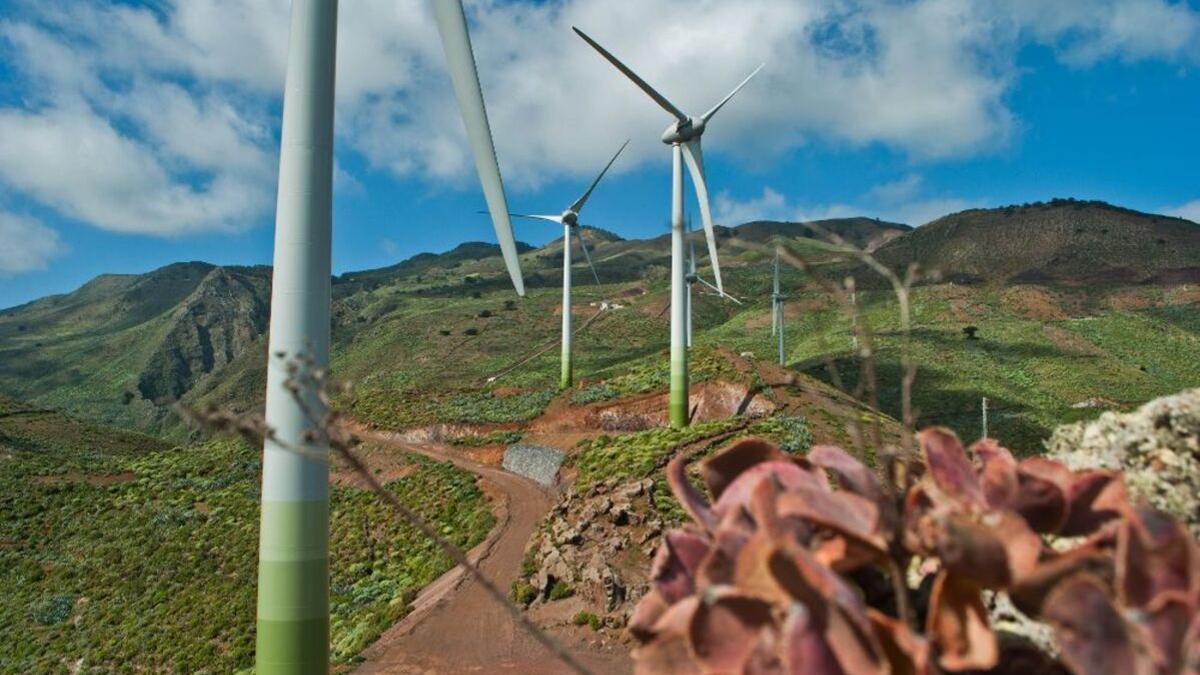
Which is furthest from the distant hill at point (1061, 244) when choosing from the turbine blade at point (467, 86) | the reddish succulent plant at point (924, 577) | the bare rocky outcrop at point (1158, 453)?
the reddish succulent plant at point (924, 577)

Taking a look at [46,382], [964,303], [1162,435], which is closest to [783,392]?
[1162,435]

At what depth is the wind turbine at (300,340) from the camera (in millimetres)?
9086

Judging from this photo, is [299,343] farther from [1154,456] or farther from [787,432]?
[787,432]

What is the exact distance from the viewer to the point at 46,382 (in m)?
193

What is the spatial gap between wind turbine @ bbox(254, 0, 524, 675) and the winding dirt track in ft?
26.0

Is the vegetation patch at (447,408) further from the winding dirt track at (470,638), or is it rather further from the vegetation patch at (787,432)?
the winding dirt track at (470,638)

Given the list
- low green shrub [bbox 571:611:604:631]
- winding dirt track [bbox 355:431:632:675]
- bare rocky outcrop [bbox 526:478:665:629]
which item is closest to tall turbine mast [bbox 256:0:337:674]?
winding dirt track [bbox 355:431:632:675]

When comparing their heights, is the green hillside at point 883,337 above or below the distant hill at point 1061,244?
below

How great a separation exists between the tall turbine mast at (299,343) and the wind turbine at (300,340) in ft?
0.04

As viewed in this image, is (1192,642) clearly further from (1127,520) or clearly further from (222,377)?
(222,377)

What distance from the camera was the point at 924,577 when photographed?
10.8 ft

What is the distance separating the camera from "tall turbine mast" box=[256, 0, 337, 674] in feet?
29.8

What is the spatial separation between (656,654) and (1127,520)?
1566mm

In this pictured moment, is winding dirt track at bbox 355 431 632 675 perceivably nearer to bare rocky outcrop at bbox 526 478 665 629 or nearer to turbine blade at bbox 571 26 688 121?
bare rocky outcrop at bbox 526 478 665 629
